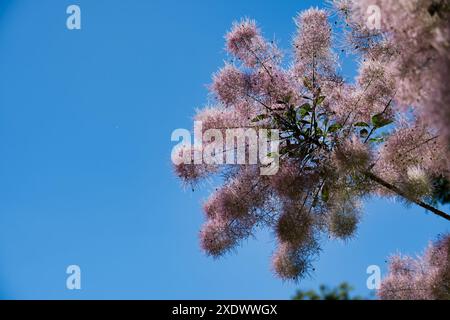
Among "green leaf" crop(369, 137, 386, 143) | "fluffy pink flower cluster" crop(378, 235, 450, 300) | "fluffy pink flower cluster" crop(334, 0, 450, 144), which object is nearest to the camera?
"fluffy pink flower cluster" crop(334, 0, 450, 144)

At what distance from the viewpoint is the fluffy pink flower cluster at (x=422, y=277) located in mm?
4578

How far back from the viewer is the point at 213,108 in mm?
4867

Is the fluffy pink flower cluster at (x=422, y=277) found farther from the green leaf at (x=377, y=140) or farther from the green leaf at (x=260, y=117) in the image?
the green leaf at (x=260, y=117)

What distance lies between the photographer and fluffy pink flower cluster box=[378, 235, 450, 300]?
4578mm

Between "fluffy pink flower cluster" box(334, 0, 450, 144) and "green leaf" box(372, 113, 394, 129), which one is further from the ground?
"green leaf" box(372, 113, 394, 129)

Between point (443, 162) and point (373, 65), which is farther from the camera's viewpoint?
point (373, 65)

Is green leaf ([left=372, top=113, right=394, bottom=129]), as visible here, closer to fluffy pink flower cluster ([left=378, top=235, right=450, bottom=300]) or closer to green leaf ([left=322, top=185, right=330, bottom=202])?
green leaf ([left=322, top=185, right=330, bottom=202])

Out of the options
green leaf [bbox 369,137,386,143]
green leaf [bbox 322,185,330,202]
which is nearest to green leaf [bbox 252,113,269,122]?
green leaf [bbox 322,185,330,202]

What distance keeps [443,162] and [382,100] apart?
92 cm

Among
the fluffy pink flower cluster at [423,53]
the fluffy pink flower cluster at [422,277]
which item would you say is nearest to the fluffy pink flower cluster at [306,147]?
the fluffy pink flower cluster at [422,277]

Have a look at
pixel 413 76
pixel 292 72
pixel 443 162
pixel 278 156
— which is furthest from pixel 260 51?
pixel 413 76

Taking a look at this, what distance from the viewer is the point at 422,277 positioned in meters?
4.77

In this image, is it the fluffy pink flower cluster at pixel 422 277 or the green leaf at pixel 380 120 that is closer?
the fluffy pink flower cluster at pixel 422 277
